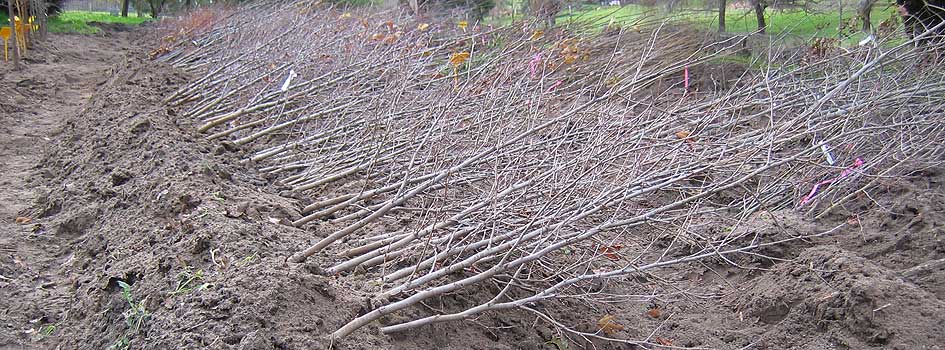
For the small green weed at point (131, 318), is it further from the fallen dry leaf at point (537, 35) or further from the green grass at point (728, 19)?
the fallen dry leaf at point (537, 35)

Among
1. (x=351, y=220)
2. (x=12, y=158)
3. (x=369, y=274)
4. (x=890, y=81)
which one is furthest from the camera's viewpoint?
(x=12, y=158)

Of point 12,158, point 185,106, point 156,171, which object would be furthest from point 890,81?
point 12,158

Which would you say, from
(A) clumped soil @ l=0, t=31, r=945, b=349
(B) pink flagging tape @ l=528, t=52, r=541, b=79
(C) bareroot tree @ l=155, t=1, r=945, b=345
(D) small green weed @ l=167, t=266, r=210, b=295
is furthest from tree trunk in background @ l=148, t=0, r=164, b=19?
(D) small green weed @ l=167, t=266, r=210, b=295

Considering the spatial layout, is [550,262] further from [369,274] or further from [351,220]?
[351,220]

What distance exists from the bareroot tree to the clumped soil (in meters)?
0.15

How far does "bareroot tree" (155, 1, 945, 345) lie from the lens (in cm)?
368

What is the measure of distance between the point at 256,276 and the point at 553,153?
1.89 metres

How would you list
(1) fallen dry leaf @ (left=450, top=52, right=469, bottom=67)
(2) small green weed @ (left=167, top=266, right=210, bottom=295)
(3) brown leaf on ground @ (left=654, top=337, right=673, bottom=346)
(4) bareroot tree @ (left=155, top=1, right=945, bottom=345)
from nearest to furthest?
(2) small green weed @ (left=167, top=266, right=210, bottom=295) → (4) bareroot tree @ (left=155, top=1, right=945, bottom=345) → (3) brown leaf on ground @ (left=654, top=337, right=673, bottom=346) → (1) fallen dry leaf @ (left=450, top=52, right=469, bottom=67)

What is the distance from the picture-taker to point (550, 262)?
3.95 m

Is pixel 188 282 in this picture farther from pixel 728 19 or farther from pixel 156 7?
pixel 156 7

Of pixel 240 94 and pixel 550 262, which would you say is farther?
pixel 240 94

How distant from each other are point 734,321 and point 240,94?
18.9 ft

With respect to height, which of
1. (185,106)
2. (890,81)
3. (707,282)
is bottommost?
(707,282)

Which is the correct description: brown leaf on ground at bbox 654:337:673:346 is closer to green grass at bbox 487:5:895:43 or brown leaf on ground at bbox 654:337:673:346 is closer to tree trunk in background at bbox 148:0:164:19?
green grass at bbox 487:5:895:43
